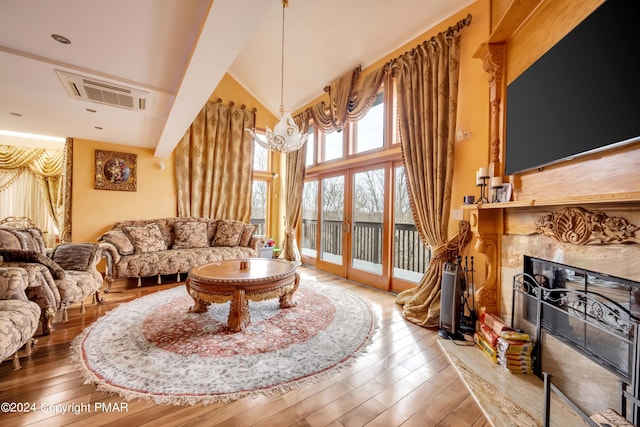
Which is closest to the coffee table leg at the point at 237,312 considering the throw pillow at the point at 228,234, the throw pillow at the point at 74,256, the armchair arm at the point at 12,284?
the armchair arm at the point at 12,284

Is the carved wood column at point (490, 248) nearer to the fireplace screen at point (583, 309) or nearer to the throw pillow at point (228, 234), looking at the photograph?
the fireplace screen at point (583, 309)

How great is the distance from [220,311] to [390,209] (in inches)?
104

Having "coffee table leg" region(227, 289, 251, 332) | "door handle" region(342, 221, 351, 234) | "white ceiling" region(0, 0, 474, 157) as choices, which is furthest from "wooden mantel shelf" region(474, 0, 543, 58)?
"coffee table leg" region(227, 289, 251, 332)

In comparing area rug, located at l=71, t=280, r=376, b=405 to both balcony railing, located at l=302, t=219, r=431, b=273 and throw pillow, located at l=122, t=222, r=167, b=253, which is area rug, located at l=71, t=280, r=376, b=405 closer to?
balcony railing, located at l=302, t=219, r=431, b=273

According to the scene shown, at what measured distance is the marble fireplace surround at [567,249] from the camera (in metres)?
1.33

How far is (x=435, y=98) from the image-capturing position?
2889 millimetres

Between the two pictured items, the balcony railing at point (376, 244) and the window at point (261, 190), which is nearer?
the balcony railing at point (376, 244)

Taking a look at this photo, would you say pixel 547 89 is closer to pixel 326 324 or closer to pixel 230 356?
pixel 326 324

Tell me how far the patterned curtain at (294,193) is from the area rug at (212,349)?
253cm

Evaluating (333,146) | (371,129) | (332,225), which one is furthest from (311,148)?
(332,225)

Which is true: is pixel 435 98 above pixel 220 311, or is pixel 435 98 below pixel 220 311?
above

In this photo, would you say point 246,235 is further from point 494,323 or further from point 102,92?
point 494,323

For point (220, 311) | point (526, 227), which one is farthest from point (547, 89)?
point (220, 311)

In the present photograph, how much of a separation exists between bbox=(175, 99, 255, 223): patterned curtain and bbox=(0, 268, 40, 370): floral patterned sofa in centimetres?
318
